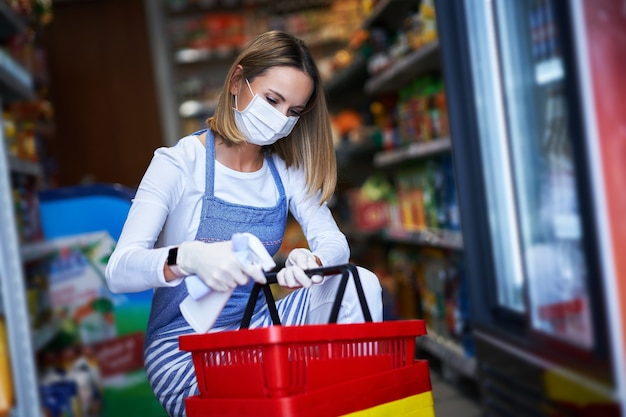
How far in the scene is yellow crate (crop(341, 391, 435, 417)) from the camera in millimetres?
1638

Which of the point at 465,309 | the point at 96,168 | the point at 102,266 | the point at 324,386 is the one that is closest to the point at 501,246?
the point at 324,386

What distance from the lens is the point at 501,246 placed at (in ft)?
7.04

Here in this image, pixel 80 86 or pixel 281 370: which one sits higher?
pixel 80 86

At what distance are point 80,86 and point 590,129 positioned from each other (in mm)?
7915

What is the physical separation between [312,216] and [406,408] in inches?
25.7

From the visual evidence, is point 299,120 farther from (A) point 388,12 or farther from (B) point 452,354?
(A) point 388,12

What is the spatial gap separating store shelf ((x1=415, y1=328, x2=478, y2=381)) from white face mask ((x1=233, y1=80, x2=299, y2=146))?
1.83 meters

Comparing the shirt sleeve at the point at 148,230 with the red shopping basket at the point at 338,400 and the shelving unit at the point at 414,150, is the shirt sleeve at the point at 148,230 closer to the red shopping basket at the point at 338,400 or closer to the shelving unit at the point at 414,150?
the red shopping basket at the point at 338,400

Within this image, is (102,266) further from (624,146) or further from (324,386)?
(624,146)

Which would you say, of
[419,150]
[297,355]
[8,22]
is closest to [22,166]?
[8,22]

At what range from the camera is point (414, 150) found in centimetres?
446

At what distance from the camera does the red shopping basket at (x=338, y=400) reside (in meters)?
1.52

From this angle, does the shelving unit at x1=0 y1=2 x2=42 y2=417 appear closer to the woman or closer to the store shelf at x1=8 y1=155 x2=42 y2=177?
the store shelf at x1=8 y1=155 x2=42 y2=177

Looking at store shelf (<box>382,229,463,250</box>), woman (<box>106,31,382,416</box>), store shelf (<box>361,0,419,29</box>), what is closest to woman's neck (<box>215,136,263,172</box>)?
woman (<box>106,31,382,416</box>)
